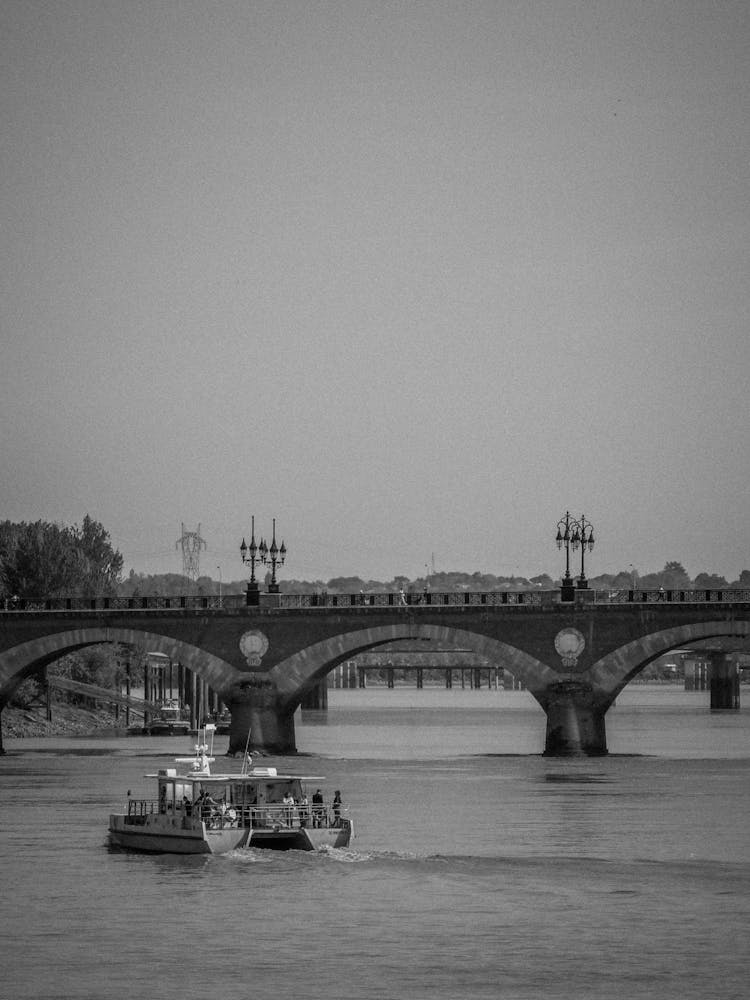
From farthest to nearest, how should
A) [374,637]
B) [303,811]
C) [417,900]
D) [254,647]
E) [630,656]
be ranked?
[254,647] → [374,637] → [630,656] → [303,811] → [417,900]

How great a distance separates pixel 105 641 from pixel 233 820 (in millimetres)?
47768

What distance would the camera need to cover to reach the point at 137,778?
97.8m

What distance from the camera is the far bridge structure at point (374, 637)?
107m

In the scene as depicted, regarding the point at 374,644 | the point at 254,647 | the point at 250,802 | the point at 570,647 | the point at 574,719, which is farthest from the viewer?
the point at 254,647

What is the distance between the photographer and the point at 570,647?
10756cm

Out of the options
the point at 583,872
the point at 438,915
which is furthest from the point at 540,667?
the point at 438,915

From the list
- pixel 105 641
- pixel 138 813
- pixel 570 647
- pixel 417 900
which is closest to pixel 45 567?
pixel 105 641

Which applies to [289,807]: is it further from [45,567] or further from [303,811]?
[45,567]

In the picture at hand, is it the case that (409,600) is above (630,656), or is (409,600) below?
above

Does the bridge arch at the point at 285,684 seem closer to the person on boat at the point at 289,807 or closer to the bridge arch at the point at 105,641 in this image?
the bridge arch at the point at 105,641

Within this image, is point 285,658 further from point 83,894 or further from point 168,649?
point 83,894

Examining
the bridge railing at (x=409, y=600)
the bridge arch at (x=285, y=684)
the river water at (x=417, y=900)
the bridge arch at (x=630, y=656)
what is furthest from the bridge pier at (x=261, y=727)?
the bridge arch at (x=630, y=656)

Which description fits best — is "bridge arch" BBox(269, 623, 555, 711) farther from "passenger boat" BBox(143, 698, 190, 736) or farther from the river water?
"passenger boat" BBox(143, 698, 190, 736)

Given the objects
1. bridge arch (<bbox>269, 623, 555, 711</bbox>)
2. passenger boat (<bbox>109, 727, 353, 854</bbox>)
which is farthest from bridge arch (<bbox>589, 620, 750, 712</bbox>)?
passenger boat (<bbox>109, 727, 353, 854</bbox>)
